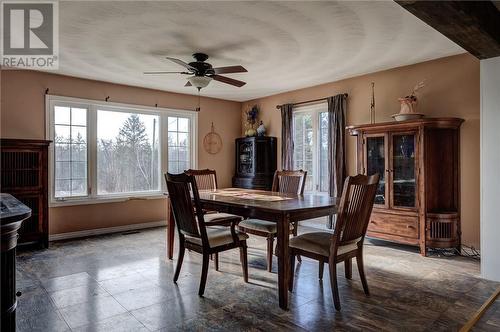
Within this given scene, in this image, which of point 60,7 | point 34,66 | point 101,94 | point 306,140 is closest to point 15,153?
point 34,66

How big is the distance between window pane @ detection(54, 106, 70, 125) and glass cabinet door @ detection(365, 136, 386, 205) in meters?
4.34

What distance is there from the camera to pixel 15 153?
4.09 meters

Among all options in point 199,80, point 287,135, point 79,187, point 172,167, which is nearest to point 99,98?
point 79,187

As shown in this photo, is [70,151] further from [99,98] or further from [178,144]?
[178,144]

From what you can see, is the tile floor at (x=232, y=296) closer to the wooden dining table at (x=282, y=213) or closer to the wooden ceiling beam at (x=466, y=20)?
the wooden dining table at (x=282, y=213)

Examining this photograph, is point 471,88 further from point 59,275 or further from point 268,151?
point 59,275

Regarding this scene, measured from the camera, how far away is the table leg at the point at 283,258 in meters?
2.49

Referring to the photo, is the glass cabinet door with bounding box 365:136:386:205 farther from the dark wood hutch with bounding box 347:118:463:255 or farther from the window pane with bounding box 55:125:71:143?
the window pane with bounding box 55:125:71:143

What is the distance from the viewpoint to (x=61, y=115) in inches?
190

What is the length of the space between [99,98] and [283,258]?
4.09 meters

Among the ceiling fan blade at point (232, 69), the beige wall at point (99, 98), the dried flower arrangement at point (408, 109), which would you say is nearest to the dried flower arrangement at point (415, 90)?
the dried flower arrangement at point (408, 109)

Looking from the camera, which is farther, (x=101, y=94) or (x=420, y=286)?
(x=101, y=94)

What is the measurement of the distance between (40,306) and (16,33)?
257 cm

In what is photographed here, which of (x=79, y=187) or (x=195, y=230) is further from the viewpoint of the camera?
(x=79, y=187)
